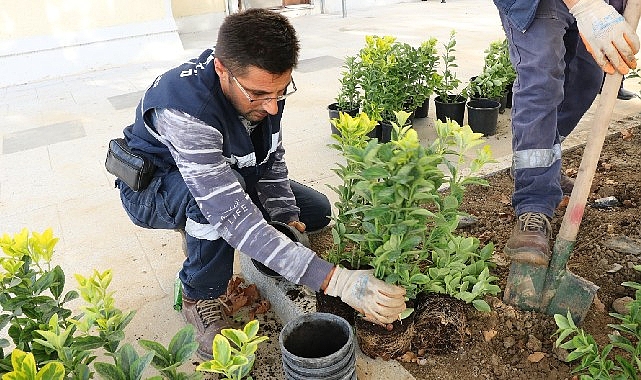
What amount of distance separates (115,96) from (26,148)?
57.9 inches

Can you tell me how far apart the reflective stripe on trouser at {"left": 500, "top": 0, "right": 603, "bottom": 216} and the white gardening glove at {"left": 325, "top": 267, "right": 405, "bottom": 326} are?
3.28ft

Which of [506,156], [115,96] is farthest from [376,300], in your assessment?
[115,96]

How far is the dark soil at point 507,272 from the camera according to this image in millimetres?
1823

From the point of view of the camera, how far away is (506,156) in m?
3.44

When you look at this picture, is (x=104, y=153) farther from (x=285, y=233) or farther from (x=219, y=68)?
(x=219, y=68)

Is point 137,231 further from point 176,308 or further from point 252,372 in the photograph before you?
point 252,372

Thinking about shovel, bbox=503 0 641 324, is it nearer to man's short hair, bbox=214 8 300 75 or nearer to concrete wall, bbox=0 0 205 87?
man's short hair, bbox=214 8 300 75

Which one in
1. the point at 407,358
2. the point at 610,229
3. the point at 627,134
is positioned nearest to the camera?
the point at 407,358

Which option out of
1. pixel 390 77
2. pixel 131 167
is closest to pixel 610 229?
pixel 390 77

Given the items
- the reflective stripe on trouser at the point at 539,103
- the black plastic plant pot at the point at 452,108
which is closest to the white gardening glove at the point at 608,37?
the reflective stripe on trouser at the point at 539,103

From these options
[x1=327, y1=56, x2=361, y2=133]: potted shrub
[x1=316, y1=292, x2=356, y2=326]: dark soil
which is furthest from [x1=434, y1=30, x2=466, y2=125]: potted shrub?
[x1=316, y1=292, x2=356, y2=326]: dark soil

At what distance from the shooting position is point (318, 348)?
5.57ft

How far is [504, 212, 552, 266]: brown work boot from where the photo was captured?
195 centimetres

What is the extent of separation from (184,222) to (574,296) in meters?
1.51
